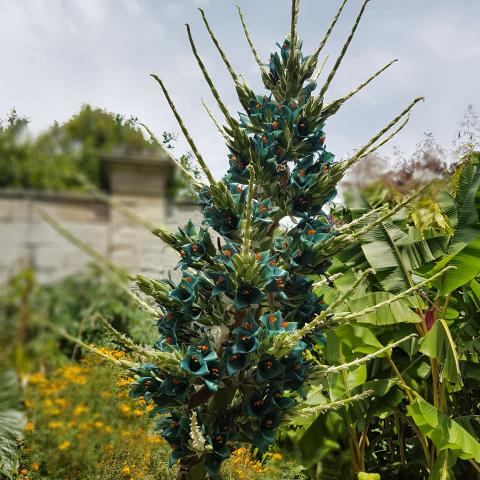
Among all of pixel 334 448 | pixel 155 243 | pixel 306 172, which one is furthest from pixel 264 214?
pixel 155 243

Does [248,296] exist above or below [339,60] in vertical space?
below

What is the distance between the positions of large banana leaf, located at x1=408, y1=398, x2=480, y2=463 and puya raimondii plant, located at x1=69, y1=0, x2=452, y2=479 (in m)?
1.84

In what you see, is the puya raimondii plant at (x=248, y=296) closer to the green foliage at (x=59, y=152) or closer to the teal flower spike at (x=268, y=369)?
the teal flower spike at (x=268, y=369)

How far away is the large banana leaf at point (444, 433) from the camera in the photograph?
4.12 metres

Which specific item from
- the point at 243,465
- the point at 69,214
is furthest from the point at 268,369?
the point at 243,465

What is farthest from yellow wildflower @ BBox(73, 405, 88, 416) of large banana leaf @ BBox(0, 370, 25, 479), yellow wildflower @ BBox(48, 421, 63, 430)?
large banana leaf @ BBox(0, 370, 25, 479)

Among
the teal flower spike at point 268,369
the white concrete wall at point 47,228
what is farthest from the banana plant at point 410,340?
the white concrete wall at point 47,228

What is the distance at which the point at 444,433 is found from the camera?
418 centimetres

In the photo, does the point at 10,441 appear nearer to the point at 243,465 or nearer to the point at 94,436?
the point at 94,436

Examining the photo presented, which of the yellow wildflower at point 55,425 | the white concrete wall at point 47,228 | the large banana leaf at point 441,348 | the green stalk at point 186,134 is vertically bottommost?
the yellow wildflower at point 55,425

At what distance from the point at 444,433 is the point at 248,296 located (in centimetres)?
253

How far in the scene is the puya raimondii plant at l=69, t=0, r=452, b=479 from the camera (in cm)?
256

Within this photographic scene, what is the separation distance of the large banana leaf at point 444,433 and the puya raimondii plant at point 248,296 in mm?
1836

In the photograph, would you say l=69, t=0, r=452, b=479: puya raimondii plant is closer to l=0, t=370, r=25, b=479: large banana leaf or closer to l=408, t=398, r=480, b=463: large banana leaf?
l=408, t=398, r=480, b=463: large banana leaf
